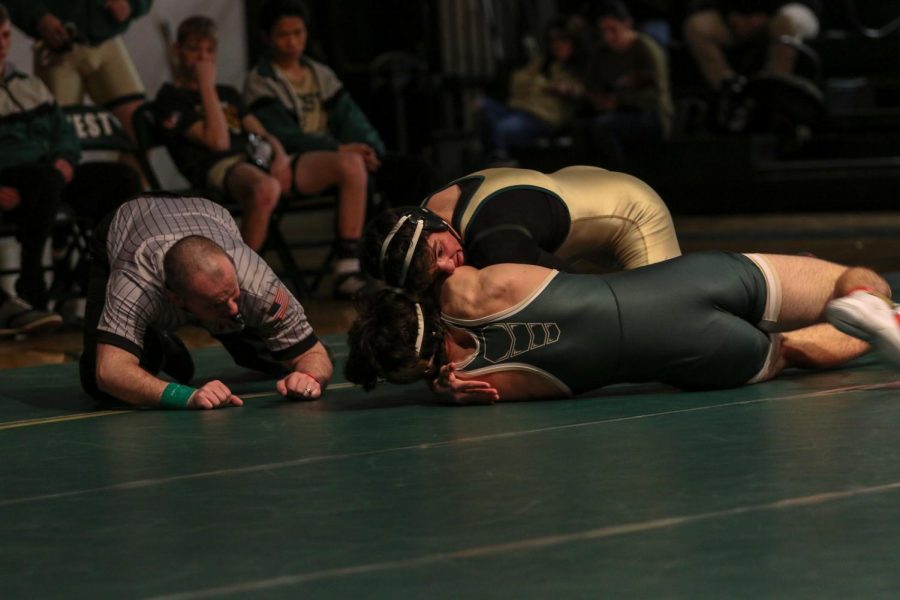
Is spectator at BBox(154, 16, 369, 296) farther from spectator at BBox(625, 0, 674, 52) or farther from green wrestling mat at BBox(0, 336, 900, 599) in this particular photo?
spectator at BBox(625, 0, 674, 52)

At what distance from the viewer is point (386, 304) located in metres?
3.74

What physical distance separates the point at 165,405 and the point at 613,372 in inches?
46.5

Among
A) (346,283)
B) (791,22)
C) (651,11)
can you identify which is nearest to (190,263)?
(346,283)

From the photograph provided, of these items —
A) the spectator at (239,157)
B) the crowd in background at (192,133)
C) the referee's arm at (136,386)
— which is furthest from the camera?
the spectator at (239,157)

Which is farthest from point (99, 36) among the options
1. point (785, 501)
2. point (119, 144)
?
point (785, 501)

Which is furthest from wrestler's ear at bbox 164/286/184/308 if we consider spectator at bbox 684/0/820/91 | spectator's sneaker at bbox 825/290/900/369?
spectator at bbox 684/0/820/91

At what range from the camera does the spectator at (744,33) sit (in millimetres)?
10102

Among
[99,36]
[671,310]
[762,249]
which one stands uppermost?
[99,36]

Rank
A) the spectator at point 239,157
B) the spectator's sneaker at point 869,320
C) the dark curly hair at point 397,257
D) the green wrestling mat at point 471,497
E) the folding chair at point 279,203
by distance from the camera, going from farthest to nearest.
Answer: the folding chair at point 279,203 → the spectator at point 239,157 → the dark curly hair at point 397,257 → the spectator's sneaker at point 869,320 → the green wrestling mat at point 471,497

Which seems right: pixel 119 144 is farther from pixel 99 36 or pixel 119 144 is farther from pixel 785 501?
pixel 785 501

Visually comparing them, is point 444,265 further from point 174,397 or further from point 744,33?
point 744,33

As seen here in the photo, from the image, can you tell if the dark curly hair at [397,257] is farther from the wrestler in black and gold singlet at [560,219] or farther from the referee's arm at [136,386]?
the referee's arm at [136,386]

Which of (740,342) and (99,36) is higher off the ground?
(99,36)

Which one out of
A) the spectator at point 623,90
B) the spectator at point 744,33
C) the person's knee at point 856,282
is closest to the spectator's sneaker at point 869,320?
the person's knee at point 856,282
